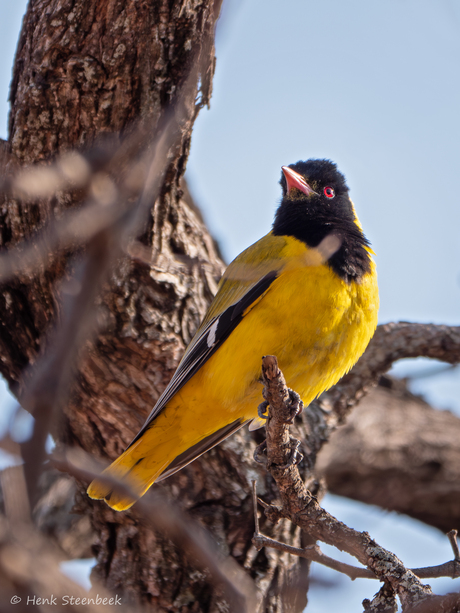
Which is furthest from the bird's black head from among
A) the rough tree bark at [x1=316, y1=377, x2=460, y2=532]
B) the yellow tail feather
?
the rough tree bark at [x1=316, y1=377, x2=460, y2=532]

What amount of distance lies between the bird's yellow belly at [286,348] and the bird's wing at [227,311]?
5 centimetres

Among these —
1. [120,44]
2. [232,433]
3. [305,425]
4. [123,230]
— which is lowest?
[232,433]

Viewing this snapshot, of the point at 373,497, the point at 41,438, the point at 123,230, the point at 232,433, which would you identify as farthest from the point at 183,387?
the point at 373,497

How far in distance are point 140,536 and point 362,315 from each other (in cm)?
178

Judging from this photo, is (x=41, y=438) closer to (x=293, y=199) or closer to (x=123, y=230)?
(x=123, y=230)

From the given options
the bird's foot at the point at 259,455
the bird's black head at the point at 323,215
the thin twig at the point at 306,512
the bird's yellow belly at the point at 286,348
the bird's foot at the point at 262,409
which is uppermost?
A: the bird's black head at the point at 323,215

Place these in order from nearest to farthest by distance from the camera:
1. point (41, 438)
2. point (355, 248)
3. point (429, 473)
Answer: point (41, 438), point (355, 248), point (429, 473)

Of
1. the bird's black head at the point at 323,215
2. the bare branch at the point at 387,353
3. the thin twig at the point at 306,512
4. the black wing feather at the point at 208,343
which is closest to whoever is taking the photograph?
the thin twig at the point at 306,512

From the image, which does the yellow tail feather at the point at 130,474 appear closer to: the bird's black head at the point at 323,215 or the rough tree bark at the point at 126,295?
the rough tree bark at the point at 126,295

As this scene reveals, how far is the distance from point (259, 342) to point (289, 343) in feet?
0.50

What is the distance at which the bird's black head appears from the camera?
126 inches

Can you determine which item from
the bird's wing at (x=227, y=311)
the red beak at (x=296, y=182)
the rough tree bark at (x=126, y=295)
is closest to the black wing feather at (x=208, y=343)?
the bird's wing at (x=227, y=311)

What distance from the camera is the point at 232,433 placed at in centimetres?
340

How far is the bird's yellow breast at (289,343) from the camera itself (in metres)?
2.93
